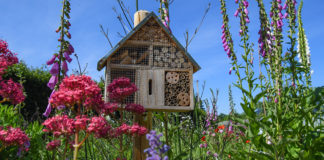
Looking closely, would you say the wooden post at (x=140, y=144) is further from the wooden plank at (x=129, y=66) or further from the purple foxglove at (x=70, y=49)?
the purple foxglove at (x=70, y=49)

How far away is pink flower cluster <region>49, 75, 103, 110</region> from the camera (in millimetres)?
1764

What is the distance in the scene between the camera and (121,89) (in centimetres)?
229

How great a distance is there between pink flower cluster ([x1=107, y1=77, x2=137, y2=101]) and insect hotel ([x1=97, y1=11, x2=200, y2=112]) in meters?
0.65

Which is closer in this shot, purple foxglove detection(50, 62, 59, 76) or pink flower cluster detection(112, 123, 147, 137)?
pink flower cluster detection(112, 123, 147, 137)

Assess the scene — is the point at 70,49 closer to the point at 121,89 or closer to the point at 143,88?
the point at 121,89

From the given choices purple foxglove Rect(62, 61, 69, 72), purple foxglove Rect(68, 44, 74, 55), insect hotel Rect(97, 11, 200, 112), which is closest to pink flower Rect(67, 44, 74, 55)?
purple foxglove Rect(68, 44, 74, 55)

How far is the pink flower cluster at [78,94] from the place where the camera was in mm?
1764

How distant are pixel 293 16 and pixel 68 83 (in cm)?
299

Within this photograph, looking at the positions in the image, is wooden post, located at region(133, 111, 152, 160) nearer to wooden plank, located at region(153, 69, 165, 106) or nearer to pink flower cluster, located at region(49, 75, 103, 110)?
wooden plank, located at region(153, 69, 165, 106)

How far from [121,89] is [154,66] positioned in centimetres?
92

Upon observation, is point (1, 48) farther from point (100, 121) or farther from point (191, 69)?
point (191, 69)

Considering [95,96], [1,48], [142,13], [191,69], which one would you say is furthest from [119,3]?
[95,96]

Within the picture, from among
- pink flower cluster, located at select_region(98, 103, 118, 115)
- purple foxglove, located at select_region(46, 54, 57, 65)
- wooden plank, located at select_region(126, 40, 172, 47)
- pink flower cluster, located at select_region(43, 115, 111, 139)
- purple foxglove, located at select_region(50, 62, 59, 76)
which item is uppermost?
wooden plank, located at select_region(126, 40, 172, 47)

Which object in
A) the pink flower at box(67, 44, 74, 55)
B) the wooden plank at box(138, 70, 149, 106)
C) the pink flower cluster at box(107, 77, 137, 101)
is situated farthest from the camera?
the wooden plank at box(138, 70, 149, 106)
